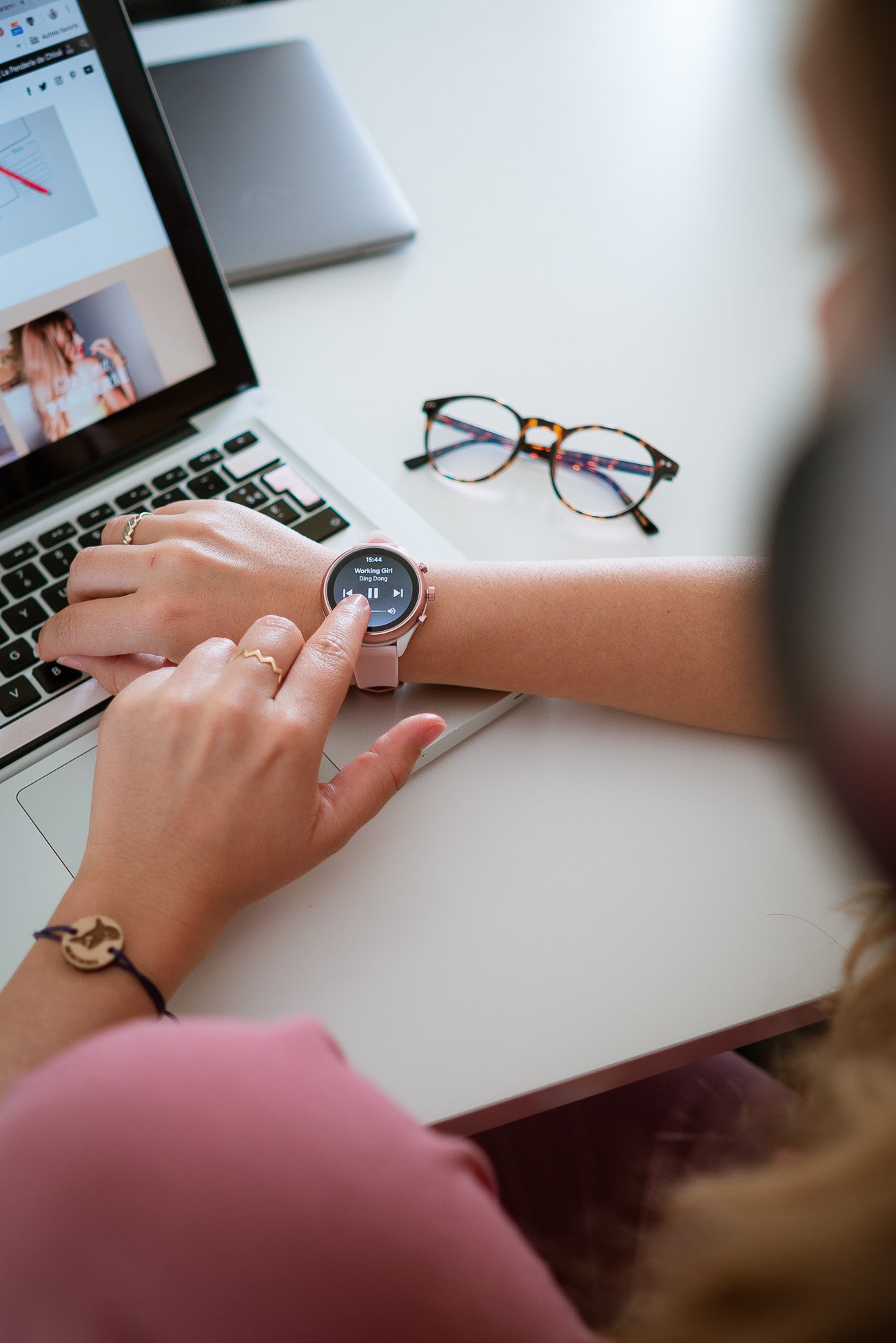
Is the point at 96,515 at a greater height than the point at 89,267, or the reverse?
the point at 89,267

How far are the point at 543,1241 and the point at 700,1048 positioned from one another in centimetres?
19

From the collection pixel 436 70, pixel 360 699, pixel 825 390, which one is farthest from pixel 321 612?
pixel 436 70

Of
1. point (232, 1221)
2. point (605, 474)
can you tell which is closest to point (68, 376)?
point (605, 474)

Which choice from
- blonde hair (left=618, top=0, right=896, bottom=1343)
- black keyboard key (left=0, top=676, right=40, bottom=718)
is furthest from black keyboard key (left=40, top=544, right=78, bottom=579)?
blonde hair (left=618, top=0, right=896, bottom=1343)

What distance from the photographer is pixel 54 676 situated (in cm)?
67

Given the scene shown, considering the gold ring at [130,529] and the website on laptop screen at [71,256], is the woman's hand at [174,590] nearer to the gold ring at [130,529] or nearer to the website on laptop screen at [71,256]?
the gold ring at [130,529]

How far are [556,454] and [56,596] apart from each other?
0.44 metres

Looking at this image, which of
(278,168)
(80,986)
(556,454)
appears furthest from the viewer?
(278,168)

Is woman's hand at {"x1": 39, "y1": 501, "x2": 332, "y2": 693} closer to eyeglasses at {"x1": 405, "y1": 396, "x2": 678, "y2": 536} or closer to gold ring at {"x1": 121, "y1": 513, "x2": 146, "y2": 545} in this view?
gold ring at {"x1": 121, "y1": 513, "x2": 146, "y2": 545}

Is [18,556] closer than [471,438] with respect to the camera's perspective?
Yes

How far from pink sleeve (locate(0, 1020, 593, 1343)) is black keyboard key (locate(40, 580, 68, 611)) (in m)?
0.43

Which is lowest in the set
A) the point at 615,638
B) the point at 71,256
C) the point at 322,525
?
the point at 615,638

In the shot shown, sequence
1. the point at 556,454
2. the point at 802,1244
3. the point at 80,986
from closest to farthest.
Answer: the point at 802,1244
the point at 80,986
the point at 556,454

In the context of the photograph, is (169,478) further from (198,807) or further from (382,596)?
(198,807)
